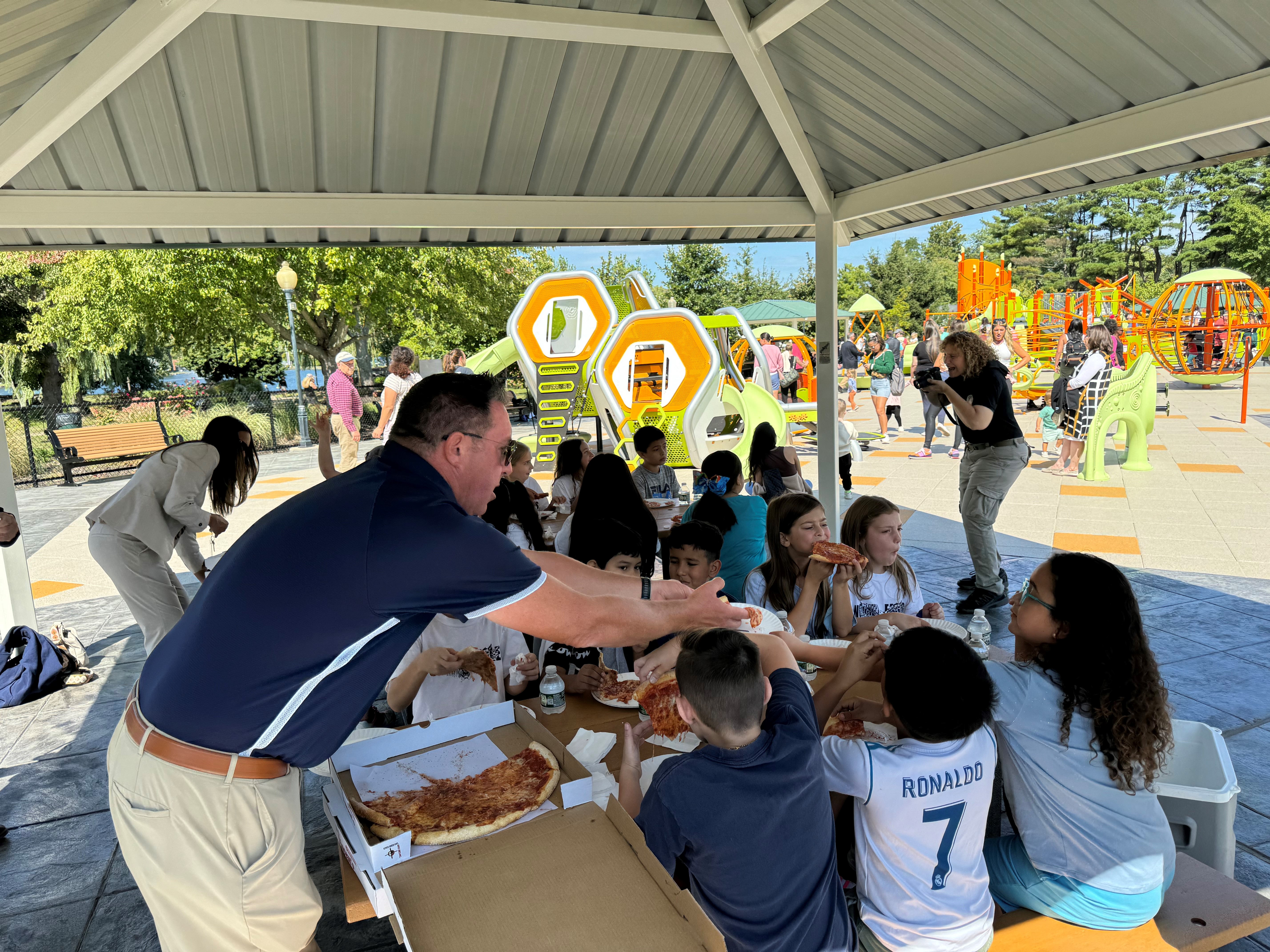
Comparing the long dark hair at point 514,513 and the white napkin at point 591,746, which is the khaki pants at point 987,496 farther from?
the white napkin at point 591,746

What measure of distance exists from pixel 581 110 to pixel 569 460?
287 cm

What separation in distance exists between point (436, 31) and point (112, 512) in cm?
350

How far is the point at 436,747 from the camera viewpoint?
2.54m

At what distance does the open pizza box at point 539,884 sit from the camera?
1652 mm

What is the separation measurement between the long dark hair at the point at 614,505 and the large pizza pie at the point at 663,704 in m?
1.39

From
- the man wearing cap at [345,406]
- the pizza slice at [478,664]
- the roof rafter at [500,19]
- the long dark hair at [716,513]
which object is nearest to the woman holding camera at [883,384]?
the man wearing cap at [345,406]

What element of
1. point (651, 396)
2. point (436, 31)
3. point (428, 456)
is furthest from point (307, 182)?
point (651, 396)

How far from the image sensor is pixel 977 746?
2268 mm

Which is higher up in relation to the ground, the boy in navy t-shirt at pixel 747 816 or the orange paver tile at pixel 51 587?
the boy in navy t-shirt at pixel 747 816

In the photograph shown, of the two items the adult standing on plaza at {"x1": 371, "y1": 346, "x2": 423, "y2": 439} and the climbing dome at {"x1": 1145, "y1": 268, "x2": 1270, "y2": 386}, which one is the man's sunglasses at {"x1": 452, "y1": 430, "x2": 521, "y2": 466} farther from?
the climbing dome at {"x1": 1145, "y1": 268, "x2": 1270, "y2": 386}

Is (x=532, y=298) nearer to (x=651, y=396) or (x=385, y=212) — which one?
(x=651, y=396)

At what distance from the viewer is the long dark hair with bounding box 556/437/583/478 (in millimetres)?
7238

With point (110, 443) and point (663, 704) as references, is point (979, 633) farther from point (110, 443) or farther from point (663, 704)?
point (110, 443)

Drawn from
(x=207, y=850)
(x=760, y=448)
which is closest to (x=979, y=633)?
(x=207, y=850)
